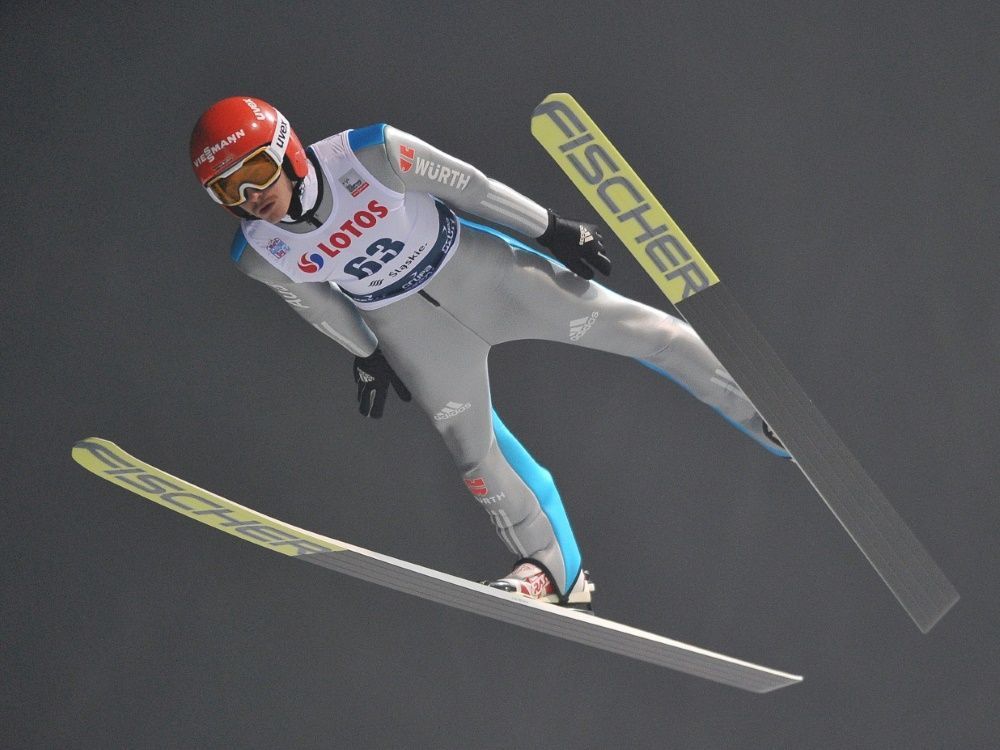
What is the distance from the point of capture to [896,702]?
12.2 ft

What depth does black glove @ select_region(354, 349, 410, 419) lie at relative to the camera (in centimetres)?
281

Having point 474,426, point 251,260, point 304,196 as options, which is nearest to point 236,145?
point 304,196

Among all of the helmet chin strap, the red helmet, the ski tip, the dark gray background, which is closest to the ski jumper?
the helmet chin strap

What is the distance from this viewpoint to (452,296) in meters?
2.70

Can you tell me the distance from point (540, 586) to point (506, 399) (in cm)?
67

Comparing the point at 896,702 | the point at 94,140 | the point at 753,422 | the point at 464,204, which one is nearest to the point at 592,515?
the point at 753,422

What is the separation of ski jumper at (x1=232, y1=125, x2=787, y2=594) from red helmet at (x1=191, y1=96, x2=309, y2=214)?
0.36 ft

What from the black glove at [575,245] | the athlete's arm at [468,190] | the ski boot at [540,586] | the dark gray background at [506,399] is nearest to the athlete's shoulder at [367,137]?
the athlete's arm at [468,190]

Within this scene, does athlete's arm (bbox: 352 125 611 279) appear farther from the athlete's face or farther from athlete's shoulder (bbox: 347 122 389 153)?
the athlete's face

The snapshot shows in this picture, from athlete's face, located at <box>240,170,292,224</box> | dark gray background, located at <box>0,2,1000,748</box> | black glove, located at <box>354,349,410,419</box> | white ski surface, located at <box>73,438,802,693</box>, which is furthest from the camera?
dark gray background, located at <box>0,2,1000,748</box>

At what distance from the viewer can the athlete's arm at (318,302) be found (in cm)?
260

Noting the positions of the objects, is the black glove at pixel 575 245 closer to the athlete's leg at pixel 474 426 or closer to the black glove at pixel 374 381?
the athlete's leg at pixel 474 426

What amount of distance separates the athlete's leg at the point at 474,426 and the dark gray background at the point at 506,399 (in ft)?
1.85

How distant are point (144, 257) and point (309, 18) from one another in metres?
0.68
